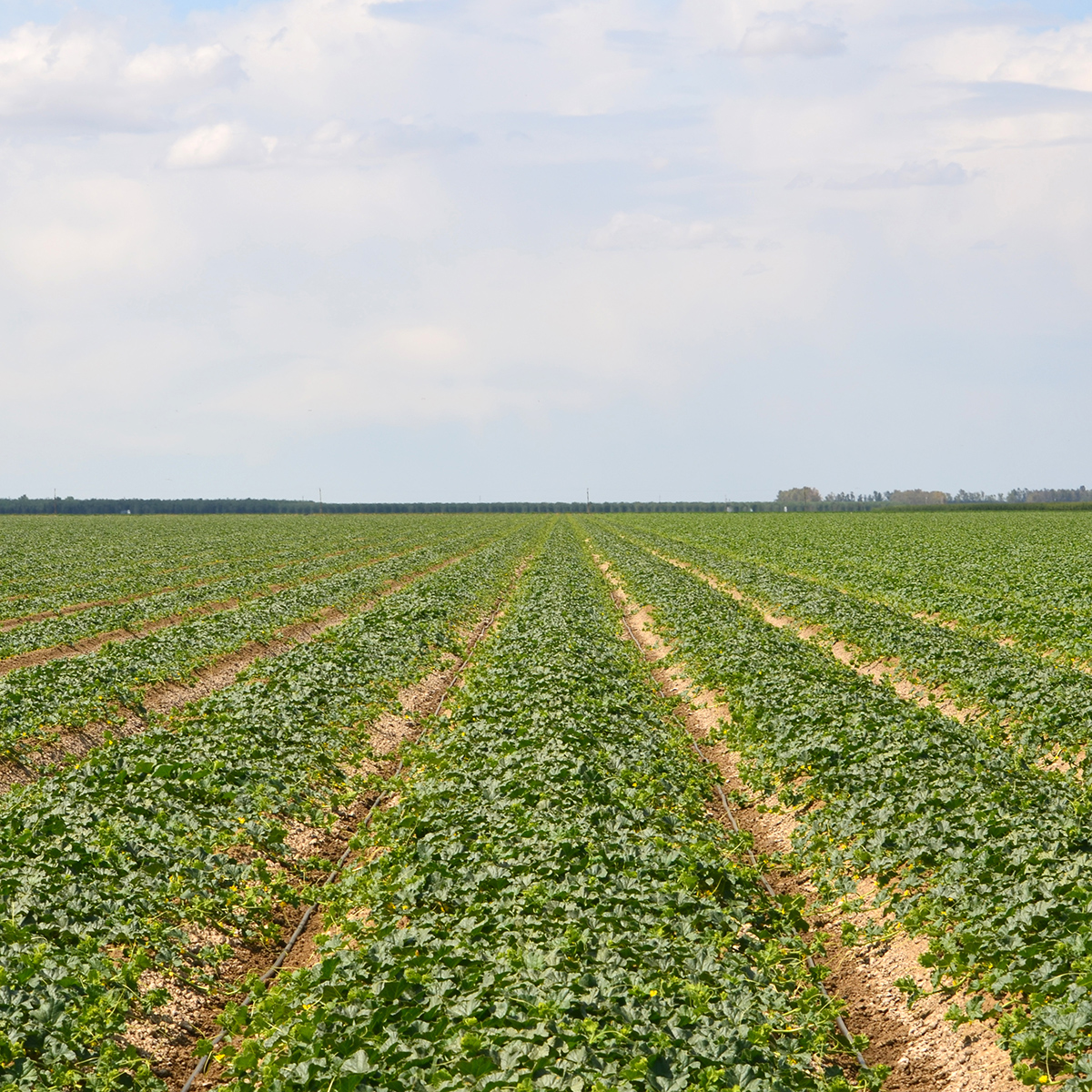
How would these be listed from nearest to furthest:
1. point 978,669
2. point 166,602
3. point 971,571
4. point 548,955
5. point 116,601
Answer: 1. point 548,955
2. point 978,669
3. point 166,602
4. point 116,601
5. point 971,571

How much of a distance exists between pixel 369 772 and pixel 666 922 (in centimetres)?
710

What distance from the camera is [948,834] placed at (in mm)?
9039

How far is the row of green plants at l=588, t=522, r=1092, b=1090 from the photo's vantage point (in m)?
6.57

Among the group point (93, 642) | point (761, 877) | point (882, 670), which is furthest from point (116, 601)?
point (761, 877)

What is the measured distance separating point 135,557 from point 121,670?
32500mm

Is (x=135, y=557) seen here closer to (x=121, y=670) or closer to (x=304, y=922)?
(x=121, y=670)

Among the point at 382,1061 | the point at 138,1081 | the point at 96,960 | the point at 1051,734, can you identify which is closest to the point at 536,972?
the point at 382,1061

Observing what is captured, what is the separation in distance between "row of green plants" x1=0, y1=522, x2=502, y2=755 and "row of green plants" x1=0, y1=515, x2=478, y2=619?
7.10m

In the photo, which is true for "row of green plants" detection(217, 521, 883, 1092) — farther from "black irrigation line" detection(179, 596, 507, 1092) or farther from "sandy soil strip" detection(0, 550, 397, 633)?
"sandy soil strip" detection(0, 550, 397, 633)

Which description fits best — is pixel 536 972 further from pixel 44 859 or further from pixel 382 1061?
pixel 44 859

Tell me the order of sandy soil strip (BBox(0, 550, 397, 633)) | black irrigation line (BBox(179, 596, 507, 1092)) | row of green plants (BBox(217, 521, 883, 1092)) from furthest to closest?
sandy soil strip (BBox(0, 550, 397, 633))
black irrigation line (BBox(179, 596, 507, 1092))
row of green plants (BBox(217, 521, 883, 1092))

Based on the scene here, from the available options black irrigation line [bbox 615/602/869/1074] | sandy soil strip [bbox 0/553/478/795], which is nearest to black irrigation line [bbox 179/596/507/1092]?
black irrigation line [bbox 615/602/869/1074]

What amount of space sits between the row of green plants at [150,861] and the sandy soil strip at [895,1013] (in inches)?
199

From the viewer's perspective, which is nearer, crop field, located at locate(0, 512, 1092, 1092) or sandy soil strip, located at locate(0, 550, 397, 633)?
crop field, located at locate(0, 512, 1092, 1092)
